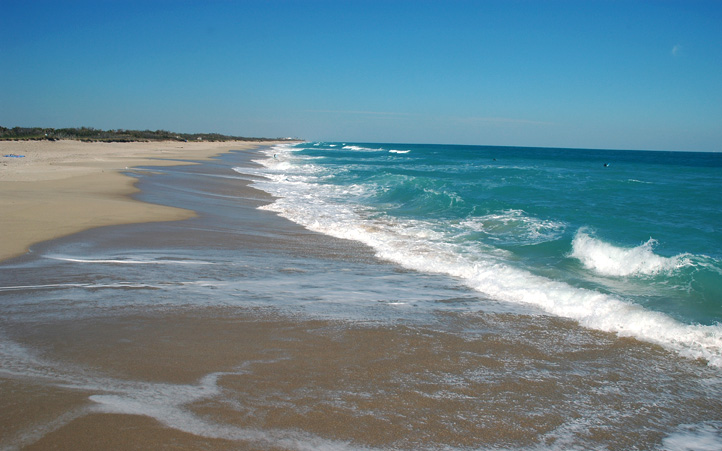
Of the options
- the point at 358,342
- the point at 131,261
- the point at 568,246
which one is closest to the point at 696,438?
the point at 358,342

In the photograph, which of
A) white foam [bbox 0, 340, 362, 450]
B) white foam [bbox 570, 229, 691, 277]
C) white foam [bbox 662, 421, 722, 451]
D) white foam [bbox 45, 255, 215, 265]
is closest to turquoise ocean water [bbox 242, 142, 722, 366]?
white foam [bbox 570, 229, 691, 277]

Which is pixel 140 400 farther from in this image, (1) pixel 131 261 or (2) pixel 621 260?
(2) pixel 621 260

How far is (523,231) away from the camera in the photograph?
11867 millimetres

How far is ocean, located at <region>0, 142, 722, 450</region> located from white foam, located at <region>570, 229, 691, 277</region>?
0.05m

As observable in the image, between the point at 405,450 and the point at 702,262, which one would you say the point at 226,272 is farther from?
the point at 702,262

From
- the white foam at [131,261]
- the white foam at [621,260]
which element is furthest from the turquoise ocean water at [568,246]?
the white foam at [131,261]

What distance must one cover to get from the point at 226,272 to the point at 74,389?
3.60 m

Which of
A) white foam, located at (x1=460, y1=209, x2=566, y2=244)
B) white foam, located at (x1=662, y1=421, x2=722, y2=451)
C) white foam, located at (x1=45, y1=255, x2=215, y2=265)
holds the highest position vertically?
white foam, located at (x1=460, y1=209, x2=566, y2=244)

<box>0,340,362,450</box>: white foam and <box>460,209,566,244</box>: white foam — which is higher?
<box>460,209,566,244</box>: white foam

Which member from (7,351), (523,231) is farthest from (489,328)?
(523,231)

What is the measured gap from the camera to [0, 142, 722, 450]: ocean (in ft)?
10.7

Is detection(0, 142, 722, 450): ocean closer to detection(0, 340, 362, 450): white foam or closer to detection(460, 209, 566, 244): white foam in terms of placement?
detection(0, 340, 362, 450): white foam

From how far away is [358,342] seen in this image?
4.68 metres

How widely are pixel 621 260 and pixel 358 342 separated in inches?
253
